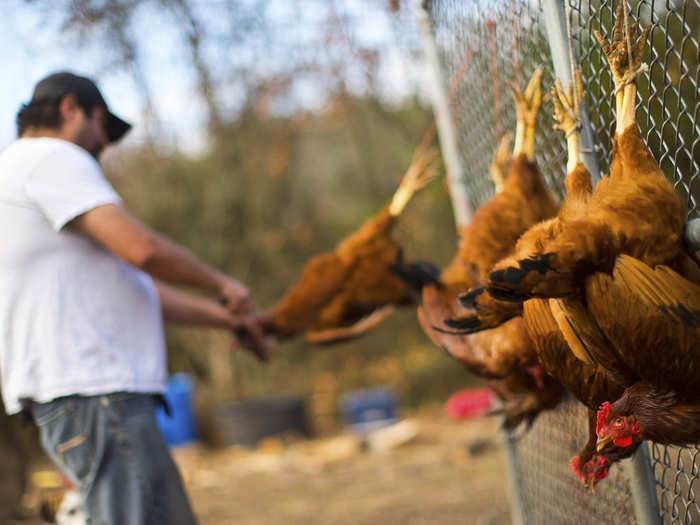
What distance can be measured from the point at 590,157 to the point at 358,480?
4616 mm

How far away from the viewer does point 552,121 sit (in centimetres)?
246

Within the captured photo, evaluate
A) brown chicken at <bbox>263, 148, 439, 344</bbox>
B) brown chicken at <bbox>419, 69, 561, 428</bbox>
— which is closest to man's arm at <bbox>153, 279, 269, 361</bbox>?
brown chicken at <bbox>263, 148, 439, 344</bbox>

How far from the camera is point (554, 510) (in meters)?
2.99

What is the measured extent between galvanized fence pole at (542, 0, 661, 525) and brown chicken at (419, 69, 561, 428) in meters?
0.34

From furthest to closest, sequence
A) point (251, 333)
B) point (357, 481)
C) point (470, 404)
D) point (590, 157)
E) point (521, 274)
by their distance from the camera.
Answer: point (357, 481) < point (470, 404) < point (251, 333) < point (590, 157) < point (521, 274)

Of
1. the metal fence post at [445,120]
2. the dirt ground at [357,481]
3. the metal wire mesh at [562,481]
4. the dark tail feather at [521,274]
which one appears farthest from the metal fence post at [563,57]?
the dirt ground at [357,481]

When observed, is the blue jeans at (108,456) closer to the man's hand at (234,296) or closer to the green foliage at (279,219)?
the man's hand at (234,296)

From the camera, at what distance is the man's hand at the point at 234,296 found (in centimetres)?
299

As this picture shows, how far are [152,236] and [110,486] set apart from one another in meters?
0.86

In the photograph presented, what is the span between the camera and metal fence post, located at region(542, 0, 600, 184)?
6.12 feet

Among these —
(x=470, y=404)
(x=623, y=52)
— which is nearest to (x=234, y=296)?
(x=623, y=52)

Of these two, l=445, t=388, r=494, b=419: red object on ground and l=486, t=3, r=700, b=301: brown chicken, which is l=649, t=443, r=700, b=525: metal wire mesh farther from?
l=445, t=388, r=494, b=419: red object on ground

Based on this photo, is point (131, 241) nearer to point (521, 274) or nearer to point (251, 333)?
point (251, 333)

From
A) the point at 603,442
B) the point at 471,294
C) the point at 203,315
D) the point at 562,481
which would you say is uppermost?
the point at 471,294
